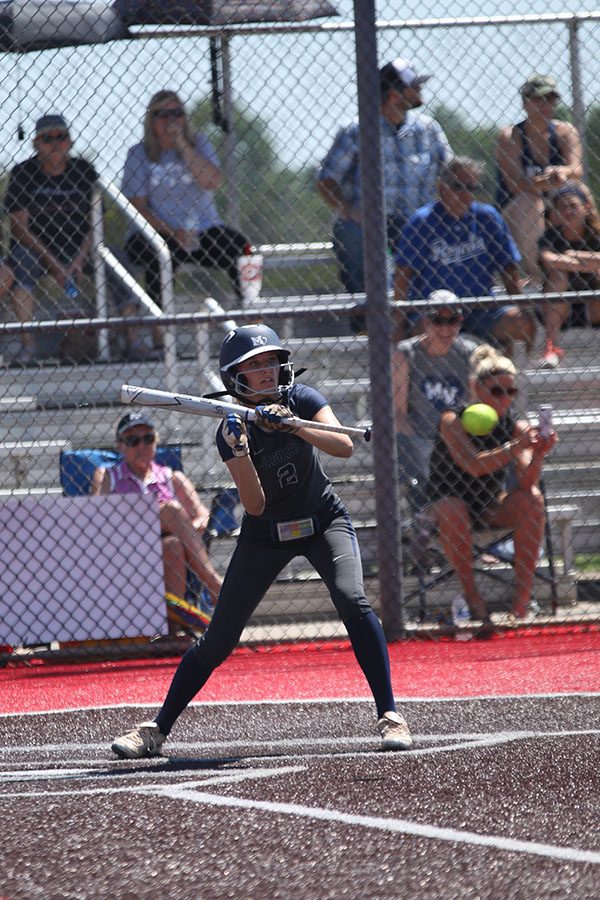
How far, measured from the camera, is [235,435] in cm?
475

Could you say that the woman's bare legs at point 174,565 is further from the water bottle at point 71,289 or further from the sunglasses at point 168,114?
the sunglasses at point 168,114

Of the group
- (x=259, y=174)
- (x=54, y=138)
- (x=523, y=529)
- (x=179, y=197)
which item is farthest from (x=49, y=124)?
(x=523, y=529)

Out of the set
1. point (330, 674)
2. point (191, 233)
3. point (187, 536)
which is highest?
point (191, 233)

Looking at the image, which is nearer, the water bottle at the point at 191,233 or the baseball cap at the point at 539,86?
the baseball cap at the point at 539,86

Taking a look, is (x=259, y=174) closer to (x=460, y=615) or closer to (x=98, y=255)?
(x=98, y=255)

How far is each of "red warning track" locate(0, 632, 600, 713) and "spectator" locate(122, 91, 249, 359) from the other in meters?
2.88

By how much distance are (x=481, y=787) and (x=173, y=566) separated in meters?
4.21

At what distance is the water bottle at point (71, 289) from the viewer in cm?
925

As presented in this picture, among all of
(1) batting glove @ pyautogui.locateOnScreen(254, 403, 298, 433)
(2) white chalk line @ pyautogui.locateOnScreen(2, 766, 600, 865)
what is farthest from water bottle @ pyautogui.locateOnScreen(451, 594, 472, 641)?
(2) white chalk line @ pyautogui.locateOnScreen(2, 766, 600, 865)

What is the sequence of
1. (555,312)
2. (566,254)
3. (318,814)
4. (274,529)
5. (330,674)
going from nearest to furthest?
(318,814) < (274,529) < (330,674) < (555,312) < (566,254)

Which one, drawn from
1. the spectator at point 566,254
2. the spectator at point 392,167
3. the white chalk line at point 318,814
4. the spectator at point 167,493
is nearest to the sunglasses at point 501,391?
the spectator at point 566,254

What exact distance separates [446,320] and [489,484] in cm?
107

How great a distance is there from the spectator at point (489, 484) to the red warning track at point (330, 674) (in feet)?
1.50

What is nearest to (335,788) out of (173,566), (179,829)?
(179,829)
